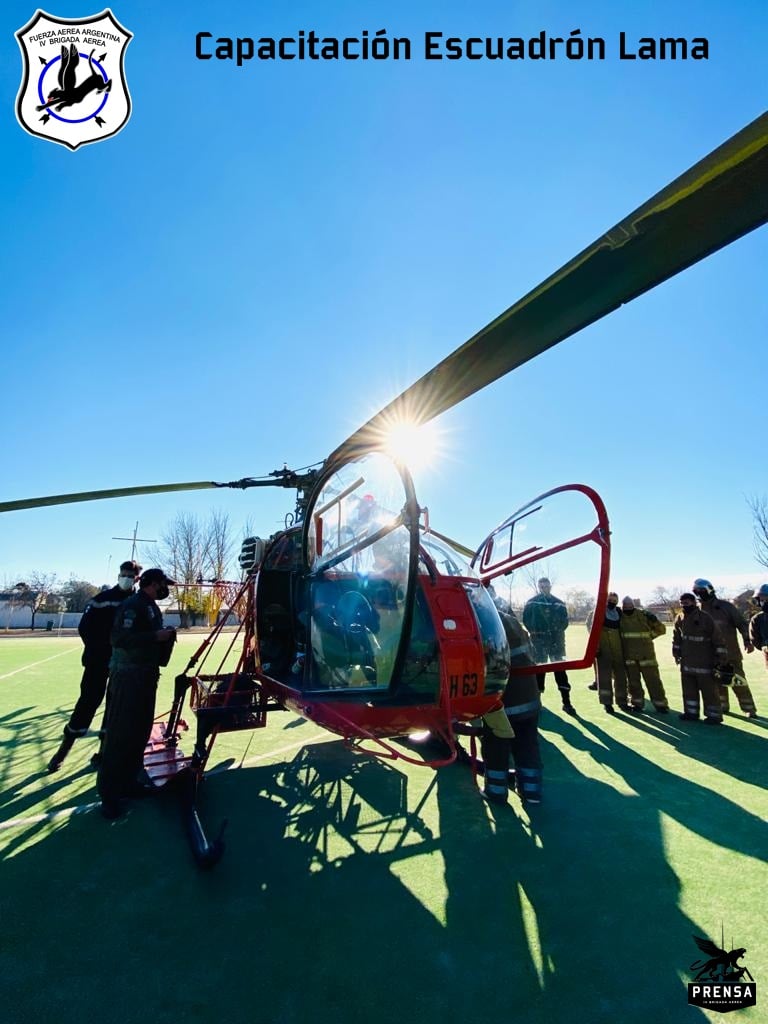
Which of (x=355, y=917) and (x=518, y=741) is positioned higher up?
(x=518, y=741)

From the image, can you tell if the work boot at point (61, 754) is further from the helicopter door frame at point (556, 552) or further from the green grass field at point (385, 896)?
the helicopter door frame at point (556, 552)

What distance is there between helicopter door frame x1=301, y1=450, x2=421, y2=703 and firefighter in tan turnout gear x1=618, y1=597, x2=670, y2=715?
592 cm

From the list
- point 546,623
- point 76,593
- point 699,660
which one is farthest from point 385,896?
point 76,593

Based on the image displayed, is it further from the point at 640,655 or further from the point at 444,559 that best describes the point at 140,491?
the point at 640,655

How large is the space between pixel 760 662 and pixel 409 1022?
14045mm

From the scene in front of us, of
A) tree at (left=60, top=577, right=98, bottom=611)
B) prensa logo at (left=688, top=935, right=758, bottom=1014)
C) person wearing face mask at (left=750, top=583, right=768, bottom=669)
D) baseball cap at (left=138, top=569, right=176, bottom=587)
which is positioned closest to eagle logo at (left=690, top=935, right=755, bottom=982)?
prensa logo at (left=688, top=935, right=758, bottom=1014)

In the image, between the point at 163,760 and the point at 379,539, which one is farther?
the point at 163,760

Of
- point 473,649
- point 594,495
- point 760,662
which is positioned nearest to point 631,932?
point 473,649

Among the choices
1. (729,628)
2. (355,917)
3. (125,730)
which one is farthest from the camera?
(729,628)

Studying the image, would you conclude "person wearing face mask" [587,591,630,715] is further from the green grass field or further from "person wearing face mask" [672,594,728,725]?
the green grass field

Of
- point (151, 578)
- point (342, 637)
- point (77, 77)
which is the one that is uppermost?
point (77, 77)

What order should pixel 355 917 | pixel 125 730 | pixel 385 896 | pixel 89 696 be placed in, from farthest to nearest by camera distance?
pixel 89 696 < pixel 125 730 < pixel 385 896 < pixel 355 917

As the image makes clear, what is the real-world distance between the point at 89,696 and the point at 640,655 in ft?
24.9

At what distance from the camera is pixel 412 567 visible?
2.71 m
